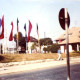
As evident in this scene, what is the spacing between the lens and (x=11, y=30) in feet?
118

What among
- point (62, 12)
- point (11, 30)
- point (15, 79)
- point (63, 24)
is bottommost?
point (15, 79)

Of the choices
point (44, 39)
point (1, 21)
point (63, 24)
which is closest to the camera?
point (63, 24)

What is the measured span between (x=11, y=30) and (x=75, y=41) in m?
22.1

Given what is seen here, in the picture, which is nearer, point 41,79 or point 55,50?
point 41,79

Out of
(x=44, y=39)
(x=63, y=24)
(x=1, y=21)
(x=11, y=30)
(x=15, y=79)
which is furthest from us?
(x=44, y=39)

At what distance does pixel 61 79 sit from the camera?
11.3 metres

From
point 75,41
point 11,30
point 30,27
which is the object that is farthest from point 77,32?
point 11,30

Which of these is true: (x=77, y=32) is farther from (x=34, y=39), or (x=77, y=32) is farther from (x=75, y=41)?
(x=34, y=39)

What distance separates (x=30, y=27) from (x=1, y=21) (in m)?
7.60

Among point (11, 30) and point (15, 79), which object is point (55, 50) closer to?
point (11, 30)

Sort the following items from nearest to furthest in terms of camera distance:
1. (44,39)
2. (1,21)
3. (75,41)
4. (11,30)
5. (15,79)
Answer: (15,79) < (1,21) < (11,30) < (75,41) < (44,39)

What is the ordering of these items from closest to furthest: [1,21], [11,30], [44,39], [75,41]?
[1,21] < [11,30] < [75,41] < [44,39]

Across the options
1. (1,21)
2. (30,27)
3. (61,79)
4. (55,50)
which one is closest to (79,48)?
(55,50)

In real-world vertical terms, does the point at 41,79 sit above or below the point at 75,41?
below
